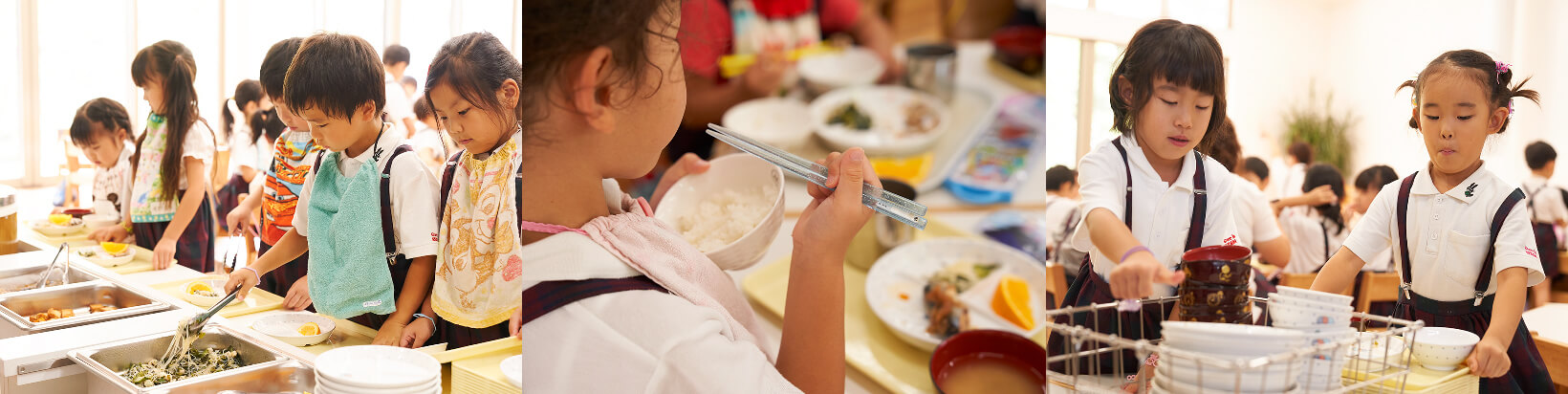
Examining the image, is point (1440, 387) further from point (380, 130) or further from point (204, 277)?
point (204, 277)

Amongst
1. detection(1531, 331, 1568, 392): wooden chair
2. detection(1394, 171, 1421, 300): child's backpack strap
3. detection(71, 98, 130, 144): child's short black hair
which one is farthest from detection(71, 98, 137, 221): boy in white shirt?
detection(1531, 331, 1568, 392): wooden chair

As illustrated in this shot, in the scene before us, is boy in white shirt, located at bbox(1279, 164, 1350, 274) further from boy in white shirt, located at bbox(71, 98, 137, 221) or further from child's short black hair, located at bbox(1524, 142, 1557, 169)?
boy in white shirt, located at bbox(71, 98, 137, 221)

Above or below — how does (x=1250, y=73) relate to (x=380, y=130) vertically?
above

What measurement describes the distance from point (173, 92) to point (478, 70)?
2.12 metres

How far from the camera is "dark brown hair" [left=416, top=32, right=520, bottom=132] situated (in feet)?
7.04

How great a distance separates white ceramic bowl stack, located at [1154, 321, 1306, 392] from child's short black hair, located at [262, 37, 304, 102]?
2413mm

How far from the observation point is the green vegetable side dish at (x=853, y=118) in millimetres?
989

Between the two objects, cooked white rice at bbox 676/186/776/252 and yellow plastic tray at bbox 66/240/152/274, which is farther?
yellow plastic tray at bbox 66/240/152/274

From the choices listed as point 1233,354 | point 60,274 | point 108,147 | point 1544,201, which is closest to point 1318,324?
point 1233,354

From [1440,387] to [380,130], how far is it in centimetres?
242

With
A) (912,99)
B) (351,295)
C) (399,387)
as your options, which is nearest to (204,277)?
(351,295)

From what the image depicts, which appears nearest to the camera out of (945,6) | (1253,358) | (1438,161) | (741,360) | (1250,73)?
(945,6)

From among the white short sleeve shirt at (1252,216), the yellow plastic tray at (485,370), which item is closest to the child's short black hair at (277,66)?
the yellow plastic tray at (485,370)

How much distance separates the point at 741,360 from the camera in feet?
3.49
